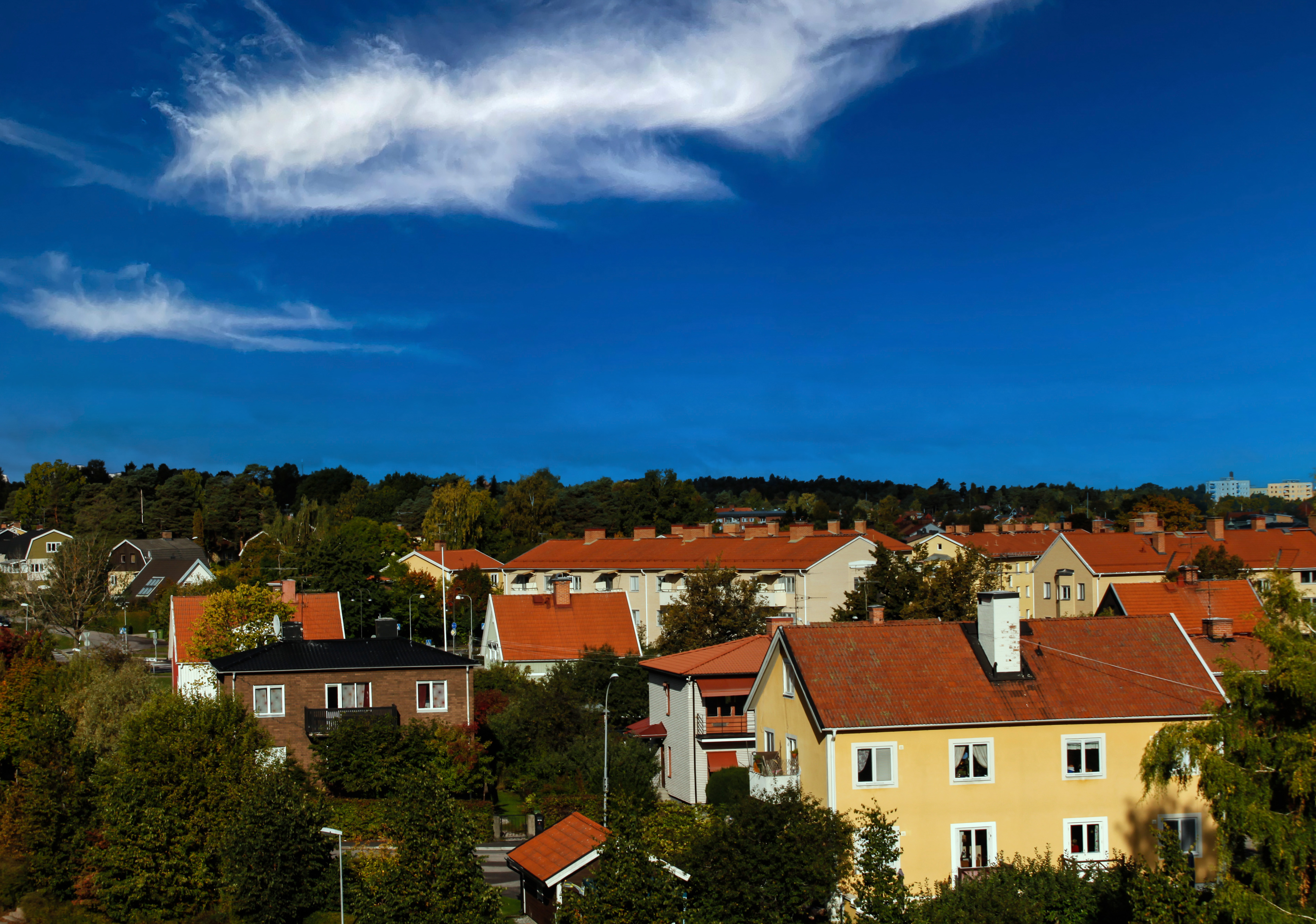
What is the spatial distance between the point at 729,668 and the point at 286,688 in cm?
1723

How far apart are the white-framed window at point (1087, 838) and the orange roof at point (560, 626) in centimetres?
3373

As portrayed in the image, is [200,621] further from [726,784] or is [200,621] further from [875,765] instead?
[875,765]

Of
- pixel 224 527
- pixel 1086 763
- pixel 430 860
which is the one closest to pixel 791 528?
pixel 1086 763

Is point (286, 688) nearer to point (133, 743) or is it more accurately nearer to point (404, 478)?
point (133, 743)

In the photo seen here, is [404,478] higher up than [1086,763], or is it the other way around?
[404,478]

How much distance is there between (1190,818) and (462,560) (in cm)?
7873

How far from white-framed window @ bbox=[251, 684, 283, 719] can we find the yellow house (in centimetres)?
2049

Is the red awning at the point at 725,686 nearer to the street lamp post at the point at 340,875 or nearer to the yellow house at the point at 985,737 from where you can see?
the yellow house at the point at 985,737

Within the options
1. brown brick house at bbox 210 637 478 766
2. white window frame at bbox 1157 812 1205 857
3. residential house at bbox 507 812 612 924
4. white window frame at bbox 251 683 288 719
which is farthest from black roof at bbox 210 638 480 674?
white window frame at bbox 1157 812 1205 857

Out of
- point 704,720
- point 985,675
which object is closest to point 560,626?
point 704,720

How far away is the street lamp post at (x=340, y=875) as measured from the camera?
2616 cm

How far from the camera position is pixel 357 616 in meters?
77.0

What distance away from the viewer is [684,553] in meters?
83.3

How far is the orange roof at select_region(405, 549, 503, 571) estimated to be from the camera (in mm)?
97688
